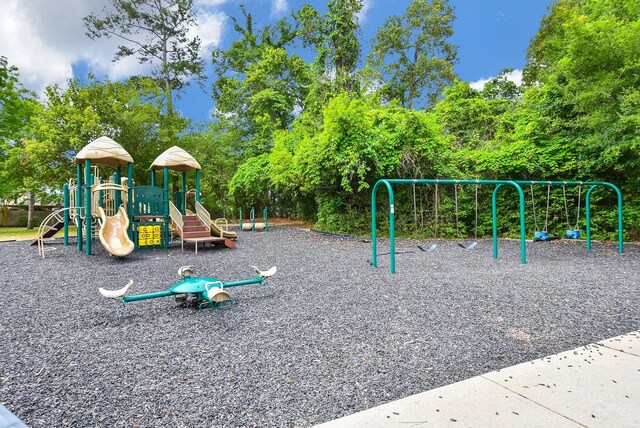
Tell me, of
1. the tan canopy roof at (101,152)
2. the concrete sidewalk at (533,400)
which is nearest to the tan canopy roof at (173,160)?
the tan canopy roof at (101,152)

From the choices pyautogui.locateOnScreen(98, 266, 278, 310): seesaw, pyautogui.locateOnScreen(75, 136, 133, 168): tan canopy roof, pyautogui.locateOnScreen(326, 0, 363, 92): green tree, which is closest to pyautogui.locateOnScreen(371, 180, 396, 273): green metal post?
pyautogui.locateOnScreen(98, 266, 278, 310): seesaw

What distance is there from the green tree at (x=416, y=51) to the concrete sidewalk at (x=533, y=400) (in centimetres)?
2009

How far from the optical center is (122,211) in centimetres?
842

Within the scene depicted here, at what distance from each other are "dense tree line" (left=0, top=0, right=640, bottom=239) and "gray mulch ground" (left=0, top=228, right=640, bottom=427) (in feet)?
15.2

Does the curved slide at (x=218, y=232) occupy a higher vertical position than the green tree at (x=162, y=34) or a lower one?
lower

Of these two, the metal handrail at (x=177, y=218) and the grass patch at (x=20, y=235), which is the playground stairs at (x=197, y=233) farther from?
the grass patch at (x=20, y=235)

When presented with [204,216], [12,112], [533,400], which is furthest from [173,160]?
[12,112]

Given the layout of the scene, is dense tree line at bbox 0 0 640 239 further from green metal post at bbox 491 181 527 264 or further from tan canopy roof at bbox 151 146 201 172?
tan canopy roof at bbox 151 146 201 172

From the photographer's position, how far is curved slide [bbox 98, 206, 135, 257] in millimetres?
7256

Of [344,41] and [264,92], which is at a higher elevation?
[344,41]

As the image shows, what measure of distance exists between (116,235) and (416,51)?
20.0 meters

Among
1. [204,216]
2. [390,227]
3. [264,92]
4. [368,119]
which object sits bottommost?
[390,227]

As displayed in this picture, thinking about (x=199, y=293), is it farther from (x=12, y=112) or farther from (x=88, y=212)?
(x=12, y=112)

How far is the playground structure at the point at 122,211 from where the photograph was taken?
26.7 ft
